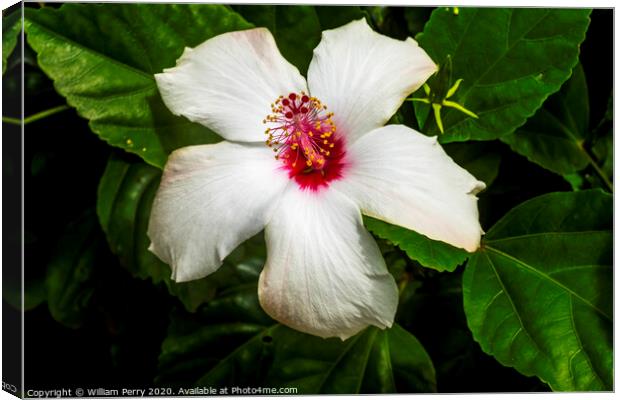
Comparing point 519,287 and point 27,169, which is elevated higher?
point 27,169

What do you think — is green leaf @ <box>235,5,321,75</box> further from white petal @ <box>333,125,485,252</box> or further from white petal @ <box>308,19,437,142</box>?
white petal @ <box>333,125,485,252</box>

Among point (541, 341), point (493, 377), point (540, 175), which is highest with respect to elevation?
point (540, 175)

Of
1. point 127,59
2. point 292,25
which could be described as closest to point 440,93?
point 292,25

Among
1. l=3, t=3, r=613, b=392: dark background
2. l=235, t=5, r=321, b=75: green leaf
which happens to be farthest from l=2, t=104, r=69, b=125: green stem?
l=235, t=5, r=321, b=75: green leaf

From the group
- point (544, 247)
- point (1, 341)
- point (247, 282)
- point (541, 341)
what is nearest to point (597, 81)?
point (544, 247)

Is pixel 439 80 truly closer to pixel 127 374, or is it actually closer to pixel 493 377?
pixel 493 377

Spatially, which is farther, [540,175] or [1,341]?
[540,175]

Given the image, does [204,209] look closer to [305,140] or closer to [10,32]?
[305,140]
